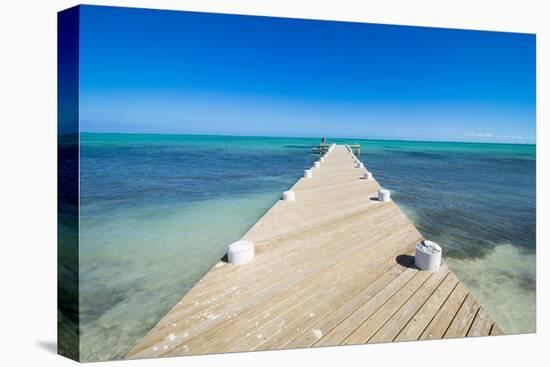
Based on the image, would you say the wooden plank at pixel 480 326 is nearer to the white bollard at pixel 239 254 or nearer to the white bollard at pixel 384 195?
the white bollard at pixel 239 254

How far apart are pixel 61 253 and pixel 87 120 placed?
58.6 inches

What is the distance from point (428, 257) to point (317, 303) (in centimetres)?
164

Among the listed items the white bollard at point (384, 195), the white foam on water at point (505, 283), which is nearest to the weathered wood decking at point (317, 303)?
the white foam on water at point (505, 283)

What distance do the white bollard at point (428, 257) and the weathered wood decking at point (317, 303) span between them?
0.35 feet

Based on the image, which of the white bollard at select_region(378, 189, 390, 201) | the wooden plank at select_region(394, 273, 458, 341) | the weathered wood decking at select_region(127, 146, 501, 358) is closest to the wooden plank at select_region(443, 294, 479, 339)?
the weathered wood decking at select_region(127, 146, 501, 358)

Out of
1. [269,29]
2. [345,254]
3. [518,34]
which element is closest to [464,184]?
[518,34]

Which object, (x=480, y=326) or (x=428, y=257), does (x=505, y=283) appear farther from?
(x=480, y=326)

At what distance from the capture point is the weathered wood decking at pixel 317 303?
2680 millimetres

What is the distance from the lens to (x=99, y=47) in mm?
2957

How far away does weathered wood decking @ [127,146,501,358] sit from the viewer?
8.79 feet

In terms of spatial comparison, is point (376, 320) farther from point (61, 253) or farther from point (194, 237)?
point (194, 237)

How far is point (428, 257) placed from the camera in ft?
11.6

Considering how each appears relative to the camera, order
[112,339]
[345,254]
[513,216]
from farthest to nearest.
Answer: [513,216] < [345,254] < [112,339]

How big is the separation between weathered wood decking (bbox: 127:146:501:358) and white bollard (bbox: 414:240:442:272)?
11cm
